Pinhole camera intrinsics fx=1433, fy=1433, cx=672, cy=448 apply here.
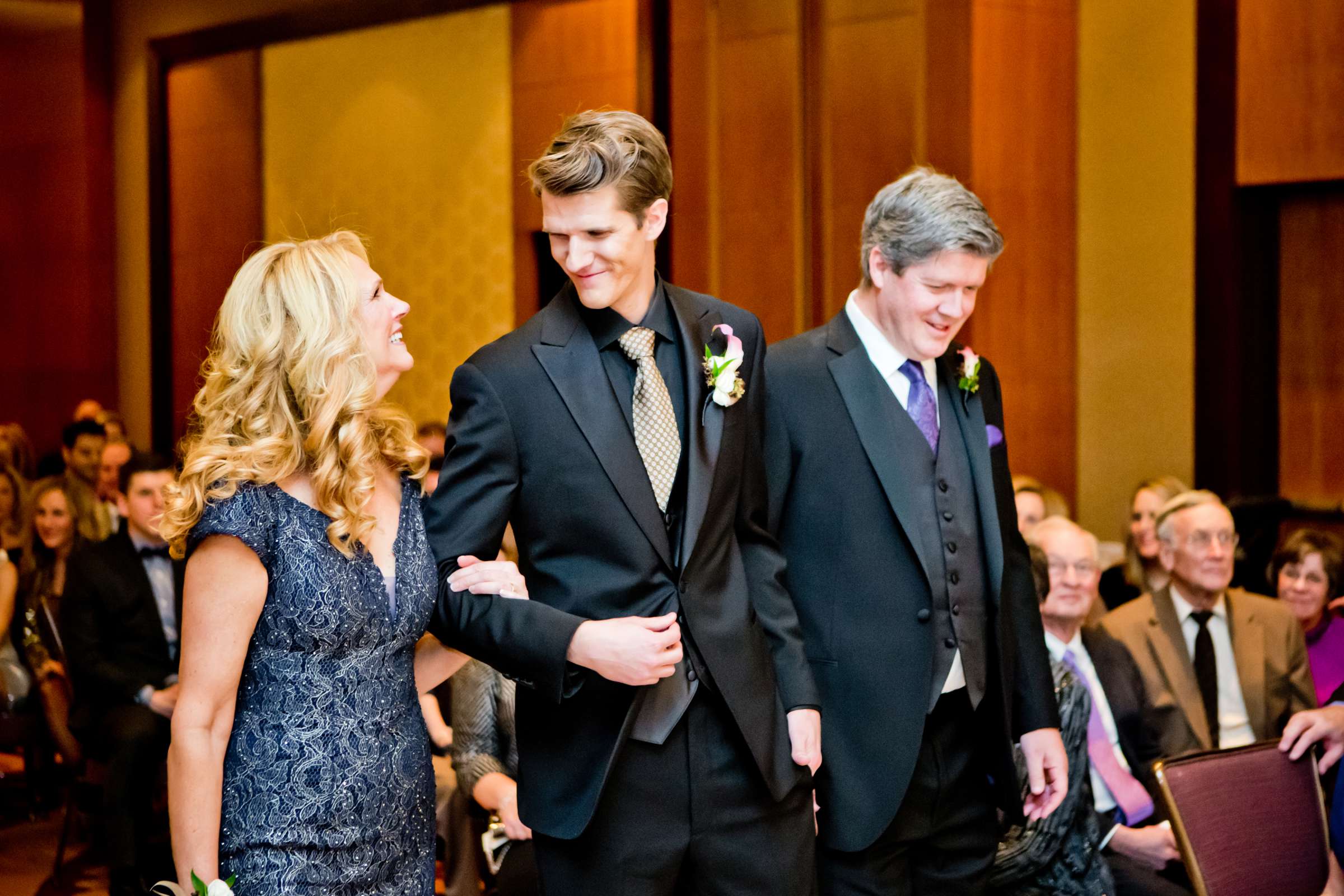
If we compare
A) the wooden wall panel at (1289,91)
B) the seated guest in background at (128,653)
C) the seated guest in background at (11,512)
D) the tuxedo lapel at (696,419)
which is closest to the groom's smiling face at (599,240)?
the tuxedo lapel at (696,419)

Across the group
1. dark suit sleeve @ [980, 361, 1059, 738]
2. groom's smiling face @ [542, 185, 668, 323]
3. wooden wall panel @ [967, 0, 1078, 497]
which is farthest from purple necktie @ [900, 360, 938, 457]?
wooden wall panel @ [967, 0, 1078, 497]

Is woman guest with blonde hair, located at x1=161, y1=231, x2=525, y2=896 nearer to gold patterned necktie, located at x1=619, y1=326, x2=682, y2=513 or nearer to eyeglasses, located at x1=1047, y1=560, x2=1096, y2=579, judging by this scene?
gold patterned necktie, located at x1=619, y1=326, x2=682, y2=513

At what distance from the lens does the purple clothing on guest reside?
4.75 meters

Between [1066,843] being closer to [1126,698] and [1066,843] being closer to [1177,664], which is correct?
[1126,698]

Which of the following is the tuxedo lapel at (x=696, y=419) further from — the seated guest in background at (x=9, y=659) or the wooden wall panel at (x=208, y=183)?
the wooden wall panel at (x=208, y=183)

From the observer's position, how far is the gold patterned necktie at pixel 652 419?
6.75 ft

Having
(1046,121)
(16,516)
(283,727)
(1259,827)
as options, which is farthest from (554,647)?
(1046,121)

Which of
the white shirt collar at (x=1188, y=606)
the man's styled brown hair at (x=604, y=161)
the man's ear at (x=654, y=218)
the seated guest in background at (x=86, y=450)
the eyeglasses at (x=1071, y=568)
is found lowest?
the white shirt collar at (x=1188, y=606)

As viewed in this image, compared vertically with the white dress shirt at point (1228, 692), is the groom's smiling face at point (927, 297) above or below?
above

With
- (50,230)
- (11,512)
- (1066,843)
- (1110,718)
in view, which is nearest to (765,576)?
(1066,843)

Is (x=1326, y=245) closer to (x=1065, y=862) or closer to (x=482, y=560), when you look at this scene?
(x=1065, y=862)

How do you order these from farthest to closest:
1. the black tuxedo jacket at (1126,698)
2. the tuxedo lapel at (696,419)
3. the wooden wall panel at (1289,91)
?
the wooden wall panel at (1289,91) → the black tuxedo jacket at (1126,698) → the tuxedo lapel at (696,419)

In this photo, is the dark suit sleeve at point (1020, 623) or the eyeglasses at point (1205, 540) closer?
the dark suit sleeve at point (1020, 623)

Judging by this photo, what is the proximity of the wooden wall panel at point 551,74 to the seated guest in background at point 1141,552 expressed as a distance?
5.09m
